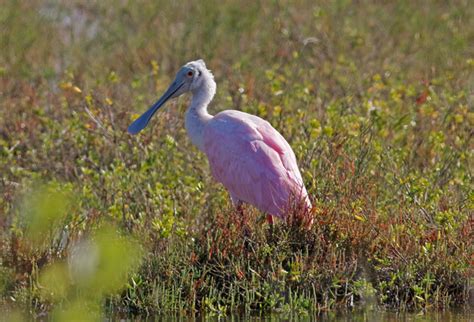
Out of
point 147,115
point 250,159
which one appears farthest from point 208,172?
point 250,159

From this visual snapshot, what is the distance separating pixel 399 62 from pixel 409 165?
386cm

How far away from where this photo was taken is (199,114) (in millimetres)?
7004

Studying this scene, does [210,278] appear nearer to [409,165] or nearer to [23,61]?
[409,165]

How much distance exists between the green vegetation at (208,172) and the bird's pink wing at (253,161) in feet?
0.46

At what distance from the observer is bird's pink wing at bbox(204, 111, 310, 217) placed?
6.13 meters

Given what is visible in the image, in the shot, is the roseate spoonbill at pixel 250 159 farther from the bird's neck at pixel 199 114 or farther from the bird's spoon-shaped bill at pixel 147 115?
the bird's spoon-shaped bill at pixel 147 115

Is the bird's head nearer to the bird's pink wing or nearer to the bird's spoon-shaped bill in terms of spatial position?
the bird's spoon-shaped bill

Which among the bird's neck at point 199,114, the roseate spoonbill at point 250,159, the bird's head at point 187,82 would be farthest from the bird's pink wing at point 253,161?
the bird's head at point 187,82

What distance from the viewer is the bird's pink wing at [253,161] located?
6129mm

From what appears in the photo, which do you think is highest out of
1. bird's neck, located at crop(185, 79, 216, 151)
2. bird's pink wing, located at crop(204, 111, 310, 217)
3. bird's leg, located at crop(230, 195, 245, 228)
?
bird's neck, located at crop(185, 79, 216, 151)

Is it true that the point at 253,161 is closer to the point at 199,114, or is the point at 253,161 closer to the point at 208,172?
the point at 199,114

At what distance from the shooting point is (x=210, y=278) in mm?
5684

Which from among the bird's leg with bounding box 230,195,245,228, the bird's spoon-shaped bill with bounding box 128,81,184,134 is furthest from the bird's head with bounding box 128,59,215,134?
the bird's leg with bounding box 230,195,245,228

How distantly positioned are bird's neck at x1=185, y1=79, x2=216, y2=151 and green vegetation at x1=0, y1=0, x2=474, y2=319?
0.19 meters
